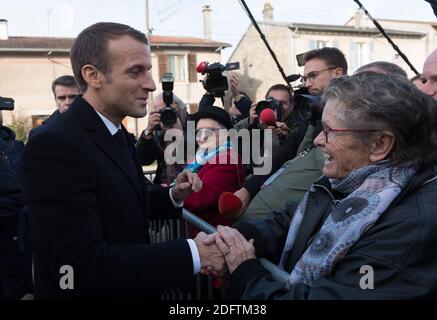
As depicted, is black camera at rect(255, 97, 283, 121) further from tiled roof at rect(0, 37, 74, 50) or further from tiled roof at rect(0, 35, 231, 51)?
tiled roof at rect(0, 37, 74, 50)

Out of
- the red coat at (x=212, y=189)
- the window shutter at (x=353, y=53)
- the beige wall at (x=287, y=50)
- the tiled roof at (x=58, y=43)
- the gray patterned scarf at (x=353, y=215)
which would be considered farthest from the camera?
the window shutter at (x=353, y=53)

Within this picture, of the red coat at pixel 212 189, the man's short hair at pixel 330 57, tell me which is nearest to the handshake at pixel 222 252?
the red coat at pixel 212 189

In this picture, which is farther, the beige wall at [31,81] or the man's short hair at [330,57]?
the beige wall at [31,81]

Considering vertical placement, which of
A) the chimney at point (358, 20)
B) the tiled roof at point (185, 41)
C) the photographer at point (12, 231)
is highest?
the chimney at point (358, 20)

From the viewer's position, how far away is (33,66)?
21.6 meters

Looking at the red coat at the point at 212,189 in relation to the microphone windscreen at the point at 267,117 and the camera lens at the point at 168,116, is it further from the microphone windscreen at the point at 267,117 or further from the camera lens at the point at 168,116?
the camera lens at the point at 168,116

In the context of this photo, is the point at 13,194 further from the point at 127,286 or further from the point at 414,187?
the point at 414,187

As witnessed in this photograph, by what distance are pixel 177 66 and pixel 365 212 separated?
23.5m

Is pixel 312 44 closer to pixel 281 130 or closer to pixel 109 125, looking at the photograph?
pixel 281 130

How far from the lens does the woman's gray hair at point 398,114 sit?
168 centimetres

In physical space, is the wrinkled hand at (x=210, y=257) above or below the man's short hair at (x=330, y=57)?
below

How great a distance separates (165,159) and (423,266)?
113 inches

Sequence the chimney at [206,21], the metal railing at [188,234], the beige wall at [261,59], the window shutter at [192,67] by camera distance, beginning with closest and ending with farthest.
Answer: the metal railing at [188,234] < the window shutter at [192,67] < the beige wall at [261,59] < the chimney at [206,21]

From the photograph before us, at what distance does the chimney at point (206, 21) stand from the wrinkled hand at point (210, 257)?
85.7ft
